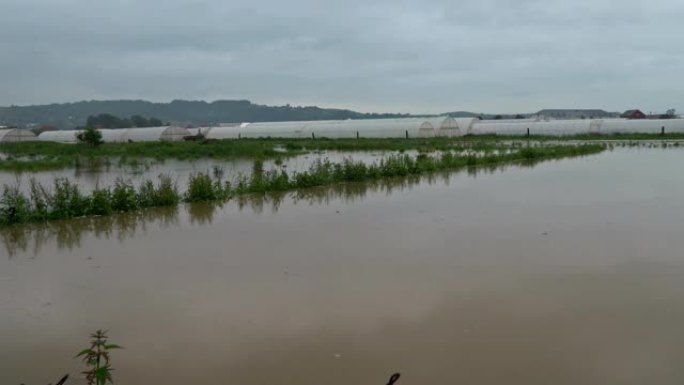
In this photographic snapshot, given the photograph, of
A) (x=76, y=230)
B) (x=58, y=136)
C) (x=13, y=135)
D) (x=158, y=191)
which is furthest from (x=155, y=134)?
(x=76, y=230)

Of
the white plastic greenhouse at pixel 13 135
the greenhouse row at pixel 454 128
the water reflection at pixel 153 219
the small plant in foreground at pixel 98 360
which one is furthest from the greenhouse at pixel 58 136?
the small plant in foreground at pixel 98 360

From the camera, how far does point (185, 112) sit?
110250 mm

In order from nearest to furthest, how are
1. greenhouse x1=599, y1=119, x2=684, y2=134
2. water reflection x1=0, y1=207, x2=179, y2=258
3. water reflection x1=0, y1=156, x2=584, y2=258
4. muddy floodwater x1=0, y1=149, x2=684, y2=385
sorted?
muddy floodwater x1=0, y1=149, x2=684, y2=385 < water reflection x1=0, y1=207, x2=179, y2=258 < water reflection x1=0, y1=156, x2=584, y2=258 < greenhouse x1=599, y1=119, x2=684, y2=134

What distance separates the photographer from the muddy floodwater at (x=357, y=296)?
3.14m

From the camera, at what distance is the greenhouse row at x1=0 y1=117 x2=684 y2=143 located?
1226 inches

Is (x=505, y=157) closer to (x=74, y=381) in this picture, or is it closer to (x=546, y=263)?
(x=546, y=263)

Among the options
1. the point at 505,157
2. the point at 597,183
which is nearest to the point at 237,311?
the point at 597,183

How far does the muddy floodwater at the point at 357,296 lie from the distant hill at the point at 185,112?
90187 millimetres

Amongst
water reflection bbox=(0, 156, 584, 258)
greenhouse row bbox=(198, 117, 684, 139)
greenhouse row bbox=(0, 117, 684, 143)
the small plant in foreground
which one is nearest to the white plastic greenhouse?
greenhouse row bbox=(0, 117, 684, 143)

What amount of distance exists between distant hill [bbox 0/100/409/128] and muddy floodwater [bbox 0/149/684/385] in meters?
90.2

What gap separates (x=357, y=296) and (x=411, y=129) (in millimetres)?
27817

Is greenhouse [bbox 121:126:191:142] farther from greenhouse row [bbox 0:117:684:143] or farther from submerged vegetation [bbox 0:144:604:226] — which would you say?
submerged vegetation [bbox 0:144:604:226]

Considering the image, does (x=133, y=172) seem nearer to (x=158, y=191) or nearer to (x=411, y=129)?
(x=158, y=191)

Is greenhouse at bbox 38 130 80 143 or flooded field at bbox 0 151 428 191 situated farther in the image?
greenhouse at bbox 38 130 80 143
